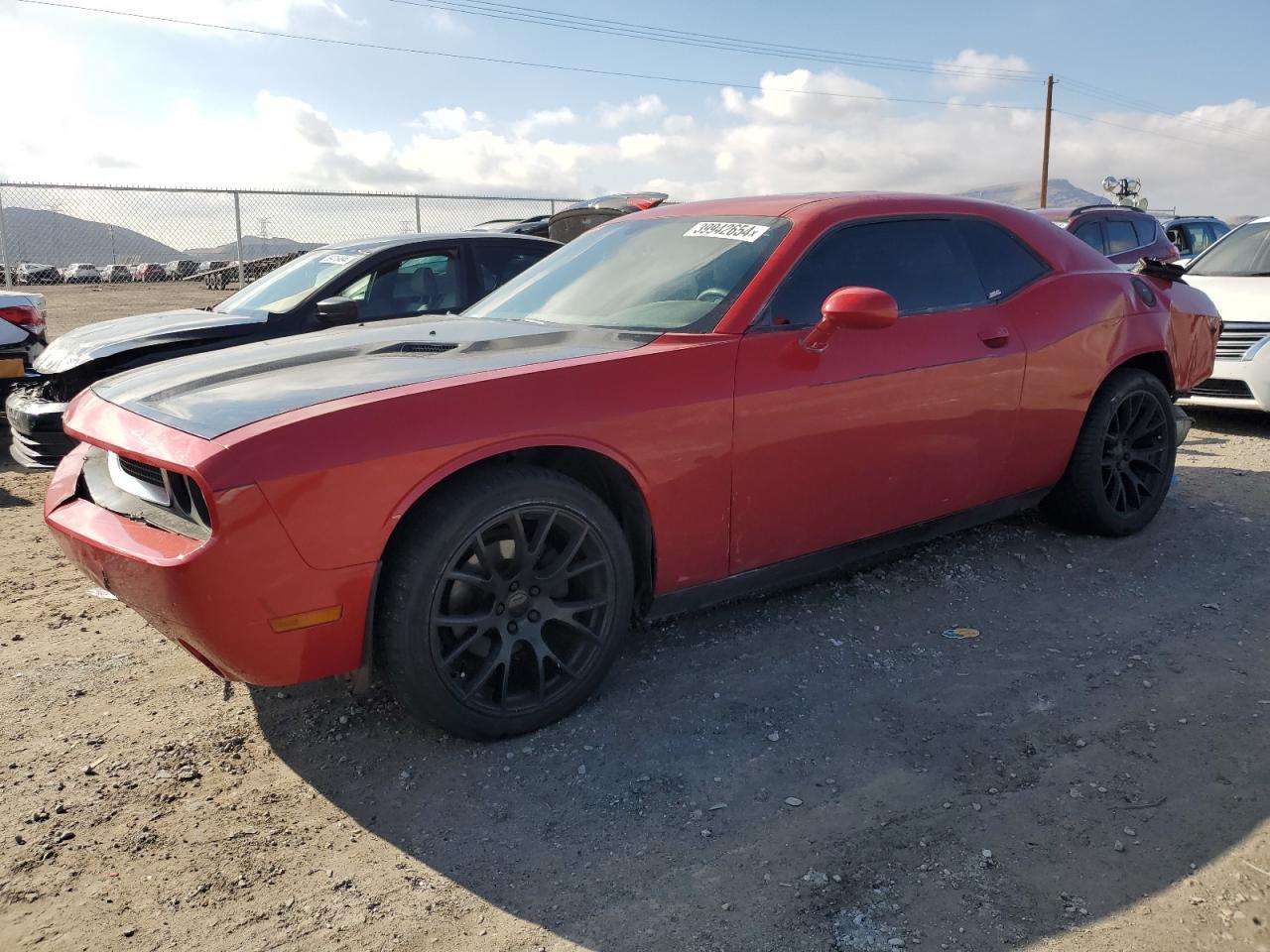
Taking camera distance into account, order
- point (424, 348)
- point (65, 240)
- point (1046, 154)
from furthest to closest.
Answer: point (1046, 154), point (65, 240), point (424, 348)

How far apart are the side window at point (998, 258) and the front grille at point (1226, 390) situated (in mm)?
3476

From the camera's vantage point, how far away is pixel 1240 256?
26.2ft

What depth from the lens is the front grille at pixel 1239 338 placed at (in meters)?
6.77

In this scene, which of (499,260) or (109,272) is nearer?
(499,260)

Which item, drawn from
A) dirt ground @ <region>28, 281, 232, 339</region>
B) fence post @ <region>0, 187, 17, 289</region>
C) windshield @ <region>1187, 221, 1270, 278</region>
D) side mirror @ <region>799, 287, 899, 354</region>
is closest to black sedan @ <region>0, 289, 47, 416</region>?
side mirror @ <region>799, 287, 899, 354</region>

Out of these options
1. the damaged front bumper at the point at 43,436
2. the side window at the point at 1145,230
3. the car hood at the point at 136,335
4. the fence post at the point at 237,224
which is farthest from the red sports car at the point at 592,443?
the fence post at the point at 237,224

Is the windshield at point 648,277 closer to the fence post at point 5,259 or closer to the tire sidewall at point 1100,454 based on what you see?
the tire sidewall at point 1100,454

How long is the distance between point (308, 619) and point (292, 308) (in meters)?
3.82

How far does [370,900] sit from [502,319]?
2.16 meters

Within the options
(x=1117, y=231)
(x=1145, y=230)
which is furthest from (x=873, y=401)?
(x=1145, y=230)

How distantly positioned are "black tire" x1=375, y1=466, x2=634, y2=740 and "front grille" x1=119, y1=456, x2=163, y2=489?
2.23 ft

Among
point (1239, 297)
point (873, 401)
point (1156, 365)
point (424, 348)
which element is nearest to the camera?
point (424, 348)

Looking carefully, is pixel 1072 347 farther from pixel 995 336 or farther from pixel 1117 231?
pixel 1117 231

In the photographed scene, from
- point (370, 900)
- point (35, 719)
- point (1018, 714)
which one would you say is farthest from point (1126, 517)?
point (35, 719)
